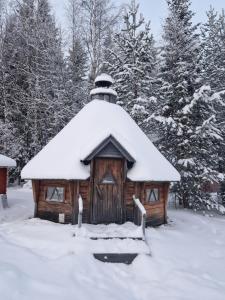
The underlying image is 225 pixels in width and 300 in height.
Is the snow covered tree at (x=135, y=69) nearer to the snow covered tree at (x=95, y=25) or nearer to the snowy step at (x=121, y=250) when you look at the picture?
the snow covered tree at (x=95, y=25)

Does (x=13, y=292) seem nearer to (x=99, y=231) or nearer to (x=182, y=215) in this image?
(x=99, y=231)

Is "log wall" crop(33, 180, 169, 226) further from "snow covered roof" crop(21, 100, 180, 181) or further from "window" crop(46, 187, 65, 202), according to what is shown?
"snow covered roof" crop(21, 100, 180, 181)

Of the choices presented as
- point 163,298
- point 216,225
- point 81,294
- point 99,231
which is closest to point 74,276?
point 81,294

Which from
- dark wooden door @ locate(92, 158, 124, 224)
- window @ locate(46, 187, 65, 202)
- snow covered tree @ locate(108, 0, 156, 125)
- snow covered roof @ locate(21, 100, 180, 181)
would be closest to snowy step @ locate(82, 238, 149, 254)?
dark wooden door @ locate(92, 158, 124, 224)

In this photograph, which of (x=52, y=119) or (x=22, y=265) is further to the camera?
(x=52, y=119)

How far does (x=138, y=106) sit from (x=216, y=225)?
9.15m

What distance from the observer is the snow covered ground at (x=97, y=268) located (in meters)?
7.82

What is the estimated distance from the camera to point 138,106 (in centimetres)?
2283

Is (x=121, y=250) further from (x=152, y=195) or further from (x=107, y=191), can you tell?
(x=152, y=195)

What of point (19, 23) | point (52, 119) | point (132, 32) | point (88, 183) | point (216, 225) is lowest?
point (216, 225)

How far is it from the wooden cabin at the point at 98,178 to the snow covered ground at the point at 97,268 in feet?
2.76

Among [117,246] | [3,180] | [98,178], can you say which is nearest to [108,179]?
[98,178]

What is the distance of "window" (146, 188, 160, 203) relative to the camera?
1527 centimetres

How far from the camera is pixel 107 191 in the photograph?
565 inches
